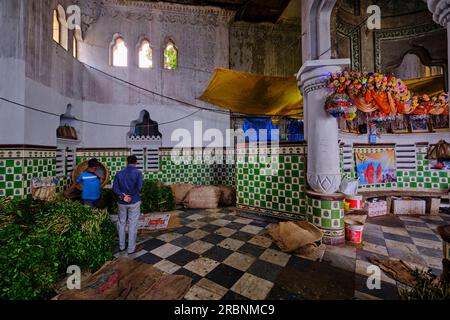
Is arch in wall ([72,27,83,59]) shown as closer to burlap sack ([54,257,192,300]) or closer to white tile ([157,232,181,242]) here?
white tile ([157,232,181,242])

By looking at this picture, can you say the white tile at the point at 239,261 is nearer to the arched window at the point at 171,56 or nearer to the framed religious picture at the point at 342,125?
the framed religious picture at the point at 342,125

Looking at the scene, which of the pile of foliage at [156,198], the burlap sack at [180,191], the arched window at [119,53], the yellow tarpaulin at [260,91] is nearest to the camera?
the yellow tarpaulin at [260,91]

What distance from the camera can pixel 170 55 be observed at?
8336 mm

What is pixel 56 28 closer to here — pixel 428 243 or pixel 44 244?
pixel 44 244

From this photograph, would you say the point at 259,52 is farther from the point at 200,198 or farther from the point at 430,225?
the point at 430,225

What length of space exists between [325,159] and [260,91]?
10.2ft

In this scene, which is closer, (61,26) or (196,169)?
(61,26)

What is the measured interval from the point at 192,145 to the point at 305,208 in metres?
5.20

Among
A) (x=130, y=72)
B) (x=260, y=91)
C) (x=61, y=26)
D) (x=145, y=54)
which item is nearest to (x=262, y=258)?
(x=260, y=91)

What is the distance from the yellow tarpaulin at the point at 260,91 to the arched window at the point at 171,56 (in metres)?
2.98

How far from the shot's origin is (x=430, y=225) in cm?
509

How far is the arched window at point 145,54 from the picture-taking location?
811cm

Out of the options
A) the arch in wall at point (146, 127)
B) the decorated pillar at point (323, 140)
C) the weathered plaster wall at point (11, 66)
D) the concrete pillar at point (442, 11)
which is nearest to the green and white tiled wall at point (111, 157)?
the arch in wall at point (146, 127)
